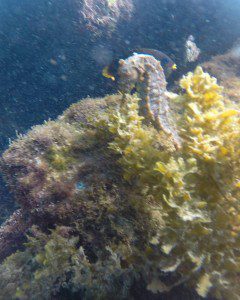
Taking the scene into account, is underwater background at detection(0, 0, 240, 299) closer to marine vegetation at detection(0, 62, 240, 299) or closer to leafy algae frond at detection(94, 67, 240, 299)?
marine vegetation at detection(0, 62, 240, 299)

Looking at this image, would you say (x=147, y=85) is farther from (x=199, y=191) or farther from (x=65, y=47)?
(x=65, y=47)

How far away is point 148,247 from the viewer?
235 centimetres

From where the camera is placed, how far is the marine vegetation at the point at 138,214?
7.19ft

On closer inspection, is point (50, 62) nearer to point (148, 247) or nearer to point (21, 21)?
point (21, 21)

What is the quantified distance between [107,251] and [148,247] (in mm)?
Result: 415

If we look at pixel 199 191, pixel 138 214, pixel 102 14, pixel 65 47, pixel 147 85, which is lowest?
pixel 138 214

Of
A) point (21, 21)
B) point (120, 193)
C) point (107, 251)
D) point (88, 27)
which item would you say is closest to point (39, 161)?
point (120, 193)

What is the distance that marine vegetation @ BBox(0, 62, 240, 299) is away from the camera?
2.19m

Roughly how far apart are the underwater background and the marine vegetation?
5.32m

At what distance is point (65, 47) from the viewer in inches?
313

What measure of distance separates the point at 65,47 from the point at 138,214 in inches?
264

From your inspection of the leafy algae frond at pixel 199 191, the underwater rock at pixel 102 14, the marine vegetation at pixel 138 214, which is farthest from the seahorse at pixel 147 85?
the underwater rock at pixel 102 14

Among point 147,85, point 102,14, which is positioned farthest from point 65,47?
point 147,85

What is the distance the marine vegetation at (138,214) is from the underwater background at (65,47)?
532cm
